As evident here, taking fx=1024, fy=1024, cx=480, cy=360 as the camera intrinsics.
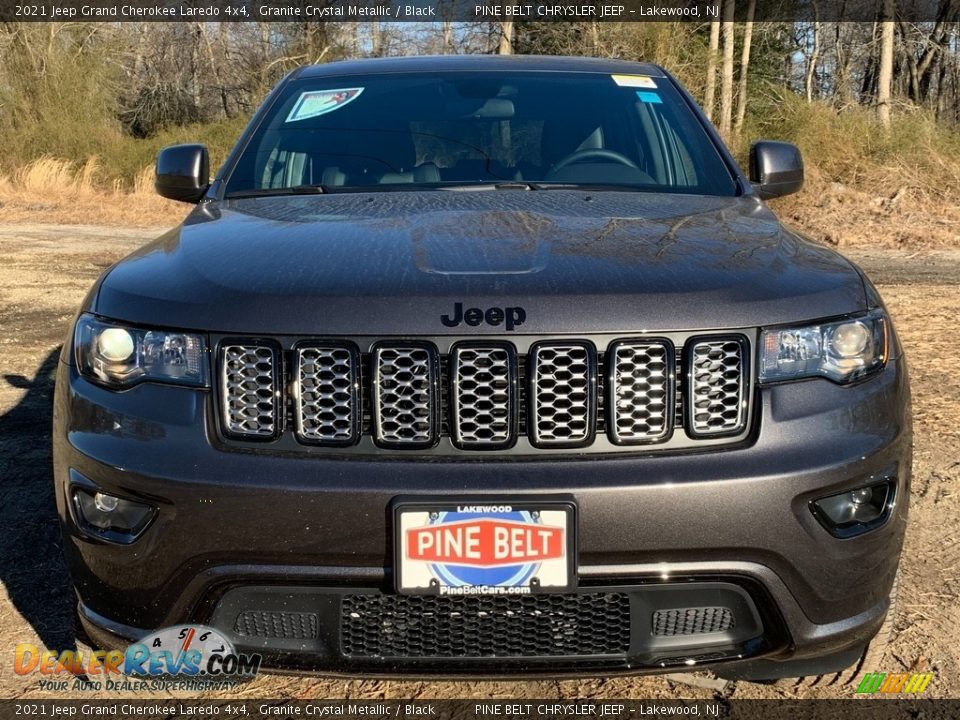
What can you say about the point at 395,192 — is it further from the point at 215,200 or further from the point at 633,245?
the point at 633,245

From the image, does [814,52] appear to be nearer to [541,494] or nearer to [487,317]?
[487,317]

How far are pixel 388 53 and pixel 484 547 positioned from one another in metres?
31.7

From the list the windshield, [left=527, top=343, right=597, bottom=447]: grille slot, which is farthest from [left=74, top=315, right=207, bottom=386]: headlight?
the windshield

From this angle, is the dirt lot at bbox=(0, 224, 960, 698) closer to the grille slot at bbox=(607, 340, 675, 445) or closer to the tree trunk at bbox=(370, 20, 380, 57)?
the grille slot at bbox=(607, 340, 675, 445)

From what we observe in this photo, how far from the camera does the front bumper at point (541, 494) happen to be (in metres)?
2.01

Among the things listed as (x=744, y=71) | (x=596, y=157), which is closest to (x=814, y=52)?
(x=744, y=71)

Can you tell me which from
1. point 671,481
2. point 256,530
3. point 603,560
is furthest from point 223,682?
point 671,481

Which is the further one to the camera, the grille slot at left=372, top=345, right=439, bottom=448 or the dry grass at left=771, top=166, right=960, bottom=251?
the dry grass at left=771, top=166, right=960, bottom=251

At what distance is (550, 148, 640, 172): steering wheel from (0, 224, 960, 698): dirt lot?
1.64 meters

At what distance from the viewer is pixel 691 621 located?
2139mm

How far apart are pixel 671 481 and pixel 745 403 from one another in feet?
0.82

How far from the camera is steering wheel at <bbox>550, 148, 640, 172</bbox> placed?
3428mm

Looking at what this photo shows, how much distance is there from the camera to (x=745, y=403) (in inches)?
83.3

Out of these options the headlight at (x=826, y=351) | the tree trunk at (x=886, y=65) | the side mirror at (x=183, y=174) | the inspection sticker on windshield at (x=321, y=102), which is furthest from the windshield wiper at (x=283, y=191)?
the tree trunk at (x=886, y=65)
